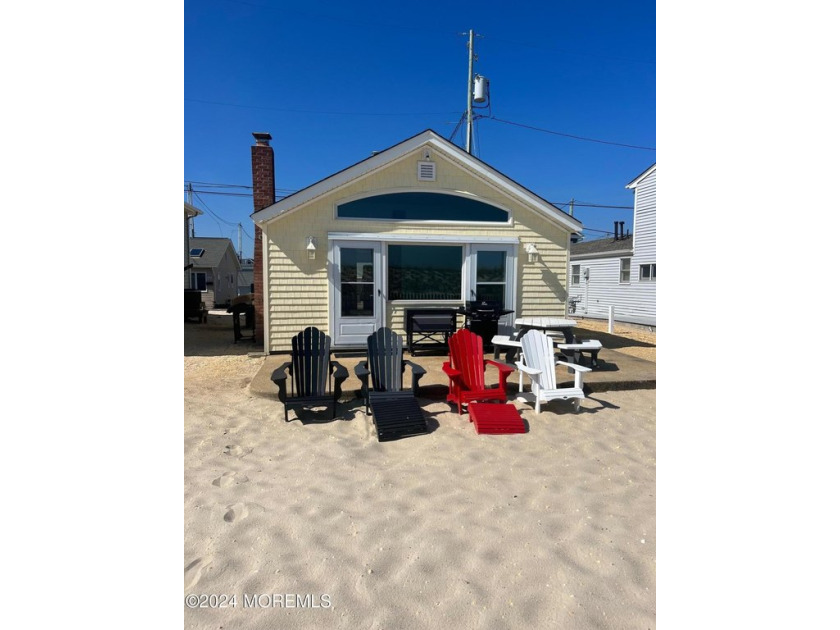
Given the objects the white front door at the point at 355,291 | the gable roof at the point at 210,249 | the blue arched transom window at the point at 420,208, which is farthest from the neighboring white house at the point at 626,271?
the gable roof at the point at 210,249

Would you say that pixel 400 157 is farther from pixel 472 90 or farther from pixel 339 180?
pixel 472 90

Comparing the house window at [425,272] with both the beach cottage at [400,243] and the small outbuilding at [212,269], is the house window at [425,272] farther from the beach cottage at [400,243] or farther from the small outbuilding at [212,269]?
the small outbuilding at [212,269]

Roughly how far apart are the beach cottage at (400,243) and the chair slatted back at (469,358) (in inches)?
122

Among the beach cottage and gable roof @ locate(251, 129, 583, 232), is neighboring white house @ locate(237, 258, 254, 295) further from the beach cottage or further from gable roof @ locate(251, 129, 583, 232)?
gable roof @ locate(251, 129, 583, 232)

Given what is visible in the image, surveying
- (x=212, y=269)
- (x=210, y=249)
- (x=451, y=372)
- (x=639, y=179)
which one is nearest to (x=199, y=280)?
(x=212, y=269)

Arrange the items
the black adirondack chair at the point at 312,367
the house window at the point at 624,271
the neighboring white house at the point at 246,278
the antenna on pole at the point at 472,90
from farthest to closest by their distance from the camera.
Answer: the neighboring white house at the point at 246,278
the house window at the point at 624,271
the antenna on pole at the point at 472,90
the black adirondack chair at the point at 312,367

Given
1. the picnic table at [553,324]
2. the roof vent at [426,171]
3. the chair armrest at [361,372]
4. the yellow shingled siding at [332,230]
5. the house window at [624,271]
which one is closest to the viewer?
the chair armrest at [361,372]

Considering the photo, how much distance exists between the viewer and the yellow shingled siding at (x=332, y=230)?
23.4ft

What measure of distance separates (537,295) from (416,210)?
2.92m

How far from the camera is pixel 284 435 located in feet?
12.4

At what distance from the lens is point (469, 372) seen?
4484 mm

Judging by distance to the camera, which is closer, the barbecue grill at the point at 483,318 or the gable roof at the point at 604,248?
the barbecue grill at the point at 483,318

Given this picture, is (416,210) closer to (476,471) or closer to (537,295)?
(537,295)

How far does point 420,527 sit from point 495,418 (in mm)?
1797
